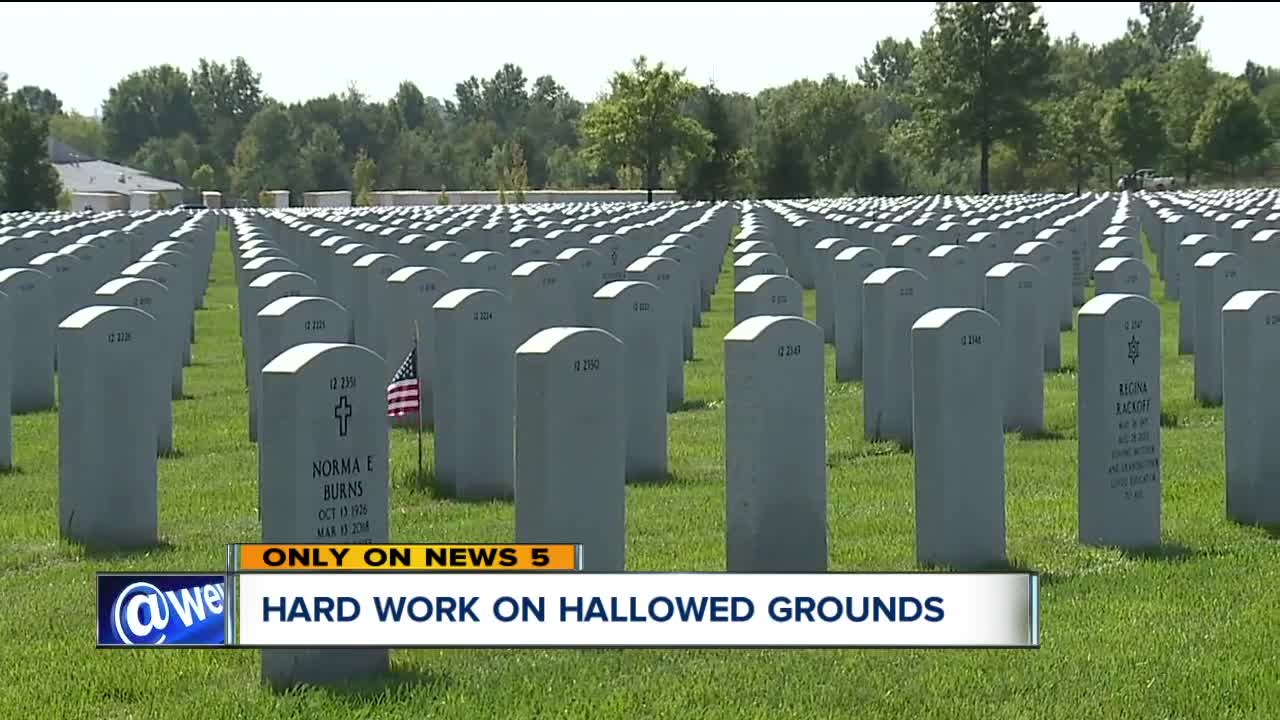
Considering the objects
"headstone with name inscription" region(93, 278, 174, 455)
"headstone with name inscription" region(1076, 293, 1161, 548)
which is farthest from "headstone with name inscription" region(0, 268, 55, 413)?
"headstone with name inscription" region(1076, 293, 1161, 548)

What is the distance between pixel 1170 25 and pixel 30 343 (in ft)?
617

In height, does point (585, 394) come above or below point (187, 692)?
above

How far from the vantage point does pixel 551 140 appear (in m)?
156

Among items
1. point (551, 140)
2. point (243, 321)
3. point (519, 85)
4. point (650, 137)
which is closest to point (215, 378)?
point (243, 321)

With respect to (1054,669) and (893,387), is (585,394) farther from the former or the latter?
(893,387)

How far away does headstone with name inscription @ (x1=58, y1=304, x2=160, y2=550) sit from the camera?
409 inches

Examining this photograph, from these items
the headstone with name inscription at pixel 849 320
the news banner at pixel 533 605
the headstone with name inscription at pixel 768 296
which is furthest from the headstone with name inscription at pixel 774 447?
the headstone with name inscription at pixel 849 320

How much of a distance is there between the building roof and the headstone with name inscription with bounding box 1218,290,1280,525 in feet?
362

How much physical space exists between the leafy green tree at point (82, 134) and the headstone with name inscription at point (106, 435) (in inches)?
6363

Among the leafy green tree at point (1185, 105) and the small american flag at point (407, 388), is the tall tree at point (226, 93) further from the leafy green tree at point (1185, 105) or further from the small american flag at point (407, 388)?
the small american flag at point (407, 388)

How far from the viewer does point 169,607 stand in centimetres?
778

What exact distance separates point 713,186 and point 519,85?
108 metres

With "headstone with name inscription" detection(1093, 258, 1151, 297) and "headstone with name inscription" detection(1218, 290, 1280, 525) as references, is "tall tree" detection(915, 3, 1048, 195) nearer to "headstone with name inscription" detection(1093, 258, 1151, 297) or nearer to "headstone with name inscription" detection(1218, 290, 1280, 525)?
"headstone with name inscription" detection(1093, 258, 1151, 297)

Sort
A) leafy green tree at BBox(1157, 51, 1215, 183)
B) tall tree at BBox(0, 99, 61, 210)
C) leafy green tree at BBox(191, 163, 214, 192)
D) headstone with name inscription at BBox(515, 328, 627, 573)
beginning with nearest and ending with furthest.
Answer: headstone with name inscription at BBox(515, 328, 627, 573) < tall tree at BBox(0, 99, 61, 210) < leafy green tree at BBox(1157, 51, 1215, 183) < leafy green tree at BBox(191, 163, 214, 192)
